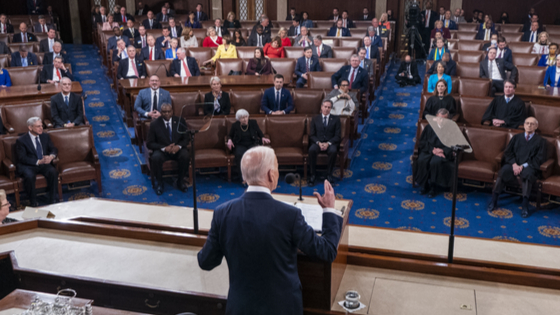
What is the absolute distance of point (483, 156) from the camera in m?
5.76

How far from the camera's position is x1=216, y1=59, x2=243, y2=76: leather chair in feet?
28.2

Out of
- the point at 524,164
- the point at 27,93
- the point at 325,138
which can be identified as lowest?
the point at 524,164

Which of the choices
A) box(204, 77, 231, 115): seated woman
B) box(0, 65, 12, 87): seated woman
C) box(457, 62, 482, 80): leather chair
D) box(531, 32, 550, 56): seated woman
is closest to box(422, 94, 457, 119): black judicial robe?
box(457, 62, 482, 80): leather chair

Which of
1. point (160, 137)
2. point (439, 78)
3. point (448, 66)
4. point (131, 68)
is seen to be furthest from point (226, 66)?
point (448, 66)

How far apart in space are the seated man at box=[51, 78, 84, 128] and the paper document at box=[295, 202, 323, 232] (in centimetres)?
456

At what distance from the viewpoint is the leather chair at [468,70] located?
26.9 ft

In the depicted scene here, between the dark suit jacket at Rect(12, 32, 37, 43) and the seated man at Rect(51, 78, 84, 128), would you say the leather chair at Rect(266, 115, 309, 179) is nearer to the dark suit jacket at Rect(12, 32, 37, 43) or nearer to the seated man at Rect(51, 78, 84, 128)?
the seated man at Rect(51, 78, 84, 128)

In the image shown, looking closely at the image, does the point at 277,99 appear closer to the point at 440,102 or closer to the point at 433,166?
the point at 440,102

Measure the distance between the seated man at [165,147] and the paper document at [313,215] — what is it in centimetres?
338

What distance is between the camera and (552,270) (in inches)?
103

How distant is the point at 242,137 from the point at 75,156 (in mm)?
1865

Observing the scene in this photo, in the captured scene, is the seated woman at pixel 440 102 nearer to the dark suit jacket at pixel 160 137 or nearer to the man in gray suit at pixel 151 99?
the dark suit jacket at pixel 160 137

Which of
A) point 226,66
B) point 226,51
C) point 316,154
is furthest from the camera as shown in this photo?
point 226,51

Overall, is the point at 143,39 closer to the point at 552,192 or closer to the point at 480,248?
the point at 552,192
